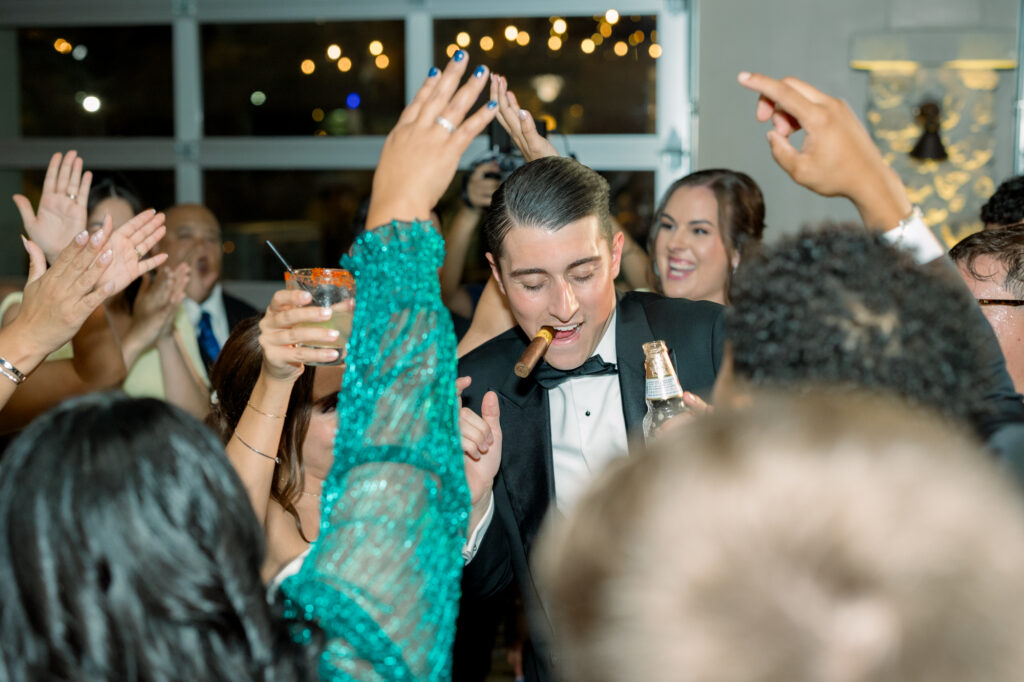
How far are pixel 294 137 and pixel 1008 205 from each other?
13.0 feet

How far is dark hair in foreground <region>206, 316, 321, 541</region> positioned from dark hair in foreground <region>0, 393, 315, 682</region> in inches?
39.7

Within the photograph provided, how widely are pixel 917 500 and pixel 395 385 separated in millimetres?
505

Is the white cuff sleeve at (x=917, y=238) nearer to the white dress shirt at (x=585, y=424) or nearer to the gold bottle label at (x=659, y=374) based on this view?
the gold bottle label at (x=659, y=374)

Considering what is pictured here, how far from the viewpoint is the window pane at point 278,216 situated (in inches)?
224

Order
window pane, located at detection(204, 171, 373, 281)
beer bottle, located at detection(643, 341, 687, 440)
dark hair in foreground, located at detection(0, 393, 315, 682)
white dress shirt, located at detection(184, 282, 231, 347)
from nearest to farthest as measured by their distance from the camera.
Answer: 1. dark hair in foreground, located at detection(0, 393, 315, 682)
2. beer bottle, located at detection(643, 341, 687, 440)
3. white dress shirt, located at detection(184, 282, 231, 347)
4. window pane, located at detection(204, 171, 373, 281)

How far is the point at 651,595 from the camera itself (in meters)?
0.65

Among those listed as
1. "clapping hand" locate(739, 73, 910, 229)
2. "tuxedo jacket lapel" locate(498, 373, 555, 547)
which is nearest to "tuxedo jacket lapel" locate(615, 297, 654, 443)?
"tuxedo jacket lapel" locate(498, 373, 555, 547)

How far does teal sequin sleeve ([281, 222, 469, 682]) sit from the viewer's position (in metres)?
0.91

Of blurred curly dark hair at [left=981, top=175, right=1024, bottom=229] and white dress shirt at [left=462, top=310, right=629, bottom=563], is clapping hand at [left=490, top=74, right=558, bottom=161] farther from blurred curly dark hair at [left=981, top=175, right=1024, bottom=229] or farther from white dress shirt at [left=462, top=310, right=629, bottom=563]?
blurred curly dark hair at [left=981, top=175, right=1024, bottom=229]

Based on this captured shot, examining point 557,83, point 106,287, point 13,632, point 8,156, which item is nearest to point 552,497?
point 106,287

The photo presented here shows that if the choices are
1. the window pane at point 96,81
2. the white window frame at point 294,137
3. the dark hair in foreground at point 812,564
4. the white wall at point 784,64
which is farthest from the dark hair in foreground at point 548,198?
the window pane at point 96,81

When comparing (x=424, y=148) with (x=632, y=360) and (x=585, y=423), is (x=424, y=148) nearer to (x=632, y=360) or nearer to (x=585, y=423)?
(x=632, y=360)

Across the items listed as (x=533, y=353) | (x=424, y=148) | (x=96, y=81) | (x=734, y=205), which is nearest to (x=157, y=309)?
(x=533, y=353)

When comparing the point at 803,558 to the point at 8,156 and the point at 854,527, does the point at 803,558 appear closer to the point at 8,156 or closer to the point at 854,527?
the point at 854,527
